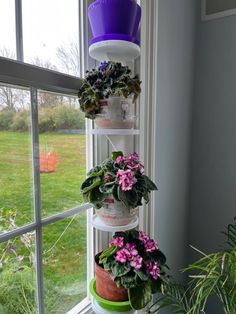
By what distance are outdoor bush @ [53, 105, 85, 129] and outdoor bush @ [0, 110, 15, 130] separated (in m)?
0.16

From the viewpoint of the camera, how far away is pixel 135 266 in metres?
0.75

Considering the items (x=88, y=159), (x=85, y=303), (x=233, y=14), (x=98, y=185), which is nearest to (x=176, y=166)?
(x=88, y=159)

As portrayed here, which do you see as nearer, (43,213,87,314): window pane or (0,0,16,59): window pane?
(0,0,16,59): window pane

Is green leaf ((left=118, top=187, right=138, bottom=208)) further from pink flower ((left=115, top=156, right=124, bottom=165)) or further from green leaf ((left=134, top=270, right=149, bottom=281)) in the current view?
green leaf ((left=134, top=270, right=149, bottom=281))

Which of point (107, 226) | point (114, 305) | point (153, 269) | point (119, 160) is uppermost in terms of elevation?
point (119, 160)

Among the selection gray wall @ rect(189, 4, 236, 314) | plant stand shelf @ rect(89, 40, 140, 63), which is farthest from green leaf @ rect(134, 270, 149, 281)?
gray wall @ rect(189, 4, 236, 314)

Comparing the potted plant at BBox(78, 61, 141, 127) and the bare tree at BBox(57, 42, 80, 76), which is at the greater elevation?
the bare tree at BBox(57, 42, 80, 76)

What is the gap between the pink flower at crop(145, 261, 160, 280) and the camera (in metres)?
0.77

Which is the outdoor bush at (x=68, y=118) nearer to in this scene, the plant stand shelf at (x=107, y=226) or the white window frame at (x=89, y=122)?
the white window frame at (x=89, y=122)

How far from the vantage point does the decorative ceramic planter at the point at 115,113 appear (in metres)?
0.73

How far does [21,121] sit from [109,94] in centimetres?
28

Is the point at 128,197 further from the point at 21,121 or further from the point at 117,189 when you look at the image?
the point at 21,121

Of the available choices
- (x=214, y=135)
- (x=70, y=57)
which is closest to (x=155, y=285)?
(x=70, y=57)

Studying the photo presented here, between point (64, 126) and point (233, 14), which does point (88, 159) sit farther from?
point (233, 14)
